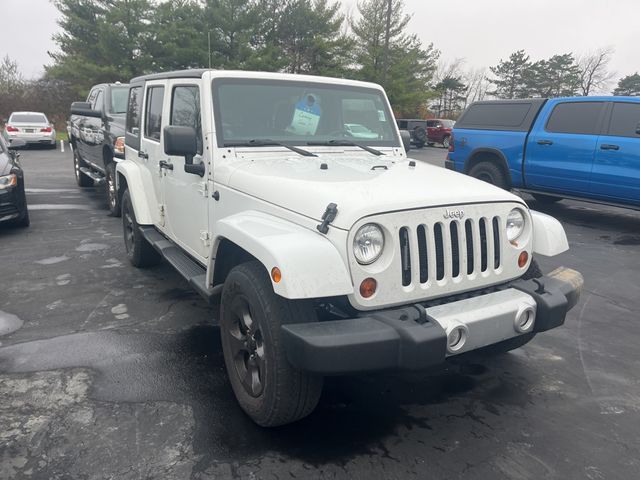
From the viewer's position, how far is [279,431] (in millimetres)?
2930

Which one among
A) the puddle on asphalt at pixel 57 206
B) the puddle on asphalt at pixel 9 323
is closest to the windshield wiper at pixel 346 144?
the puddle on asphalt at pixel 9 323

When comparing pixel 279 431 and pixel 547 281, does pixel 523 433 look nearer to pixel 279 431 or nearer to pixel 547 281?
pixel 547 281

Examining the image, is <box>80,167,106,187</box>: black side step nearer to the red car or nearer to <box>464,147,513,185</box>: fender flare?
<box>464,147,513,185</box>: fender flare

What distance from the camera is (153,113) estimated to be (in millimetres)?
5023

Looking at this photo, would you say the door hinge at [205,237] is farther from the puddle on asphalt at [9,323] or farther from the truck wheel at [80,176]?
the truck wheel at [80,176]

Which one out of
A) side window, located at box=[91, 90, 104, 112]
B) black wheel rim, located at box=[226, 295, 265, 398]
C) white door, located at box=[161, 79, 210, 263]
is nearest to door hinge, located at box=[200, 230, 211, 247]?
white door, located at box=[161, 79, 210, 263]

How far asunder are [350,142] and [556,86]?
173ft

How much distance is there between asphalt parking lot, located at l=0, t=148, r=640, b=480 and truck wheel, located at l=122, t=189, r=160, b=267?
2.10 feet

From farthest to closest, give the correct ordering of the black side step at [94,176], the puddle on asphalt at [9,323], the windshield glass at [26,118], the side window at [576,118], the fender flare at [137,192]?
the windshield glass at [26,118]
the black side step at [94,176]
the side window at [576,118]
the fender flare at [137,192]
the puddle on asphalt at [9,323]

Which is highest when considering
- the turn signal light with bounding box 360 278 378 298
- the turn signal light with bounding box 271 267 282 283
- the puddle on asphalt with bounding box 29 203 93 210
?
the turn signal light with bounding box 271 267 282 283

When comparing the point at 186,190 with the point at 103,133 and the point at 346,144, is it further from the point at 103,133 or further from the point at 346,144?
the point at 103,133

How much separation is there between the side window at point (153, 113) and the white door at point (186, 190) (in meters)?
0.29

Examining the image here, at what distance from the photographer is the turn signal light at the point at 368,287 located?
2.62 metres

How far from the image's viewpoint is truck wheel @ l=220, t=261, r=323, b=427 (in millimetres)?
2627
